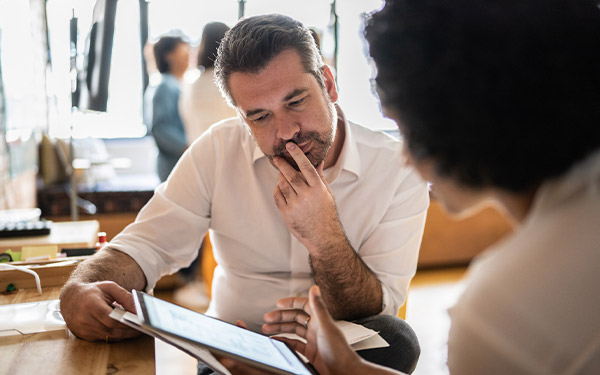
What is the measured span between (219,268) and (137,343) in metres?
0.58

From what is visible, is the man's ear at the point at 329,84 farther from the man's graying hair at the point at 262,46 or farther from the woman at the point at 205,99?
the woman at the point at 205,99

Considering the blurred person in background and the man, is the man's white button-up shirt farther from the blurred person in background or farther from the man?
the blurred person in background

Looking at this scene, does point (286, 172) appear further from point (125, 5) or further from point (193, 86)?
point (125, 5)

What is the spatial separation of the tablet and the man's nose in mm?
488

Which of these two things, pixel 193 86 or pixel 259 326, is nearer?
pixel 259 326

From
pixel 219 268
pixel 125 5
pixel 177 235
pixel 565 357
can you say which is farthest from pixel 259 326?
pixel 125 5

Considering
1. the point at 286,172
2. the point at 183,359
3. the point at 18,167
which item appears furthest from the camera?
the point at 18,167

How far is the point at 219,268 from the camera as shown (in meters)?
1.53

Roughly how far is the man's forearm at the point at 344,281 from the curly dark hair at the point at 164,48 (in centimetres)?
236

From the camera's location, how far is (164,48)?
10.7 feet

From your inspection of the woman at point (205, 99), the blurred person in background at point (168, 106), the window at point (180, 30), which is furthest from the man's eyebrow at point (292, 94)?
the window at point (180, 30)

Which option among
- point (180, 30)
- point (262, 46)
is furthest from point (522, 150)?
point (180, 30)

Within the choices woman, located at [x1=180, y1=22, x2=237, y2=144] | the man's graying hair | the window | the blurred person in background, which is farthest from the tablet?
the window

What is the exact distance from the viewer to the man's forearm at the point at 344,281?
4.08 feet
